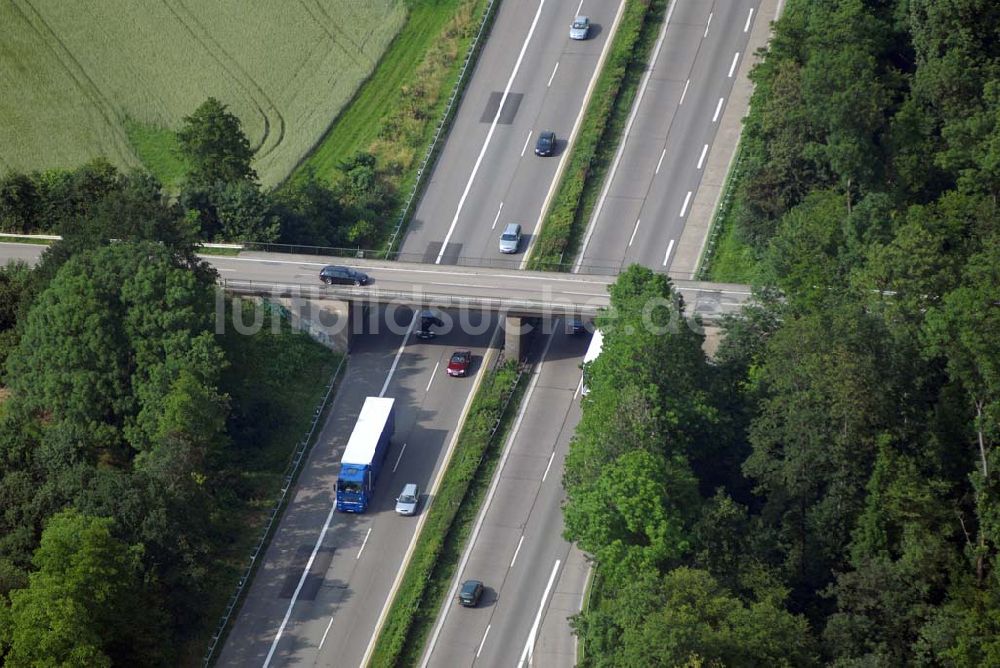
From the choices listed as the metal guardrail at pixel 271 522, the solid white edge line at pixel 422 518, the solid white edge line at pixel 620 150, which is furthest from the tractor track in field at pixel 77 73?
the solid white edge line at pixel 422 518

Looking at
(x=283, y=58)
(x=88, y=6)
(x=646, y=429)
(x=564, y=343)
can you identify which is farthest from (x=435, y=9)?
(x=646, y=429)

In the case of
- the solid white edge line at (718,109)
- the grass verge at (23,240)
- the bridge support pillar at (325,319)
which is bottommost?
the bridge support pillar at (325,319)

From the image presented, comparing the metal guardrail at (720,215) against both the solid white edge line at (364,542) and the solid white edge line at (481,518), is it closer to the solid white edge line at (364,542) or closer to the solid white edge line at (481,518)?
the solid white edge line at (481,518)

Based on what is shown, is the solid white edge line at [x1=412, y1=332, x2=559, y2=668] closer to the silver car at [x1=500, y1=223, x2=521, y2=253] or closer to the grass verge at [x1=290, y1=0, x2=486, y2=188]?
the silver car at [x1=500, y1=223, x2=521, y2=253]

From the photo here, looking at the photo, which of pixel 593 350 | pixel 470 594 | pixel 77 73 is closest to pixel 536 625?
pixel 470 594

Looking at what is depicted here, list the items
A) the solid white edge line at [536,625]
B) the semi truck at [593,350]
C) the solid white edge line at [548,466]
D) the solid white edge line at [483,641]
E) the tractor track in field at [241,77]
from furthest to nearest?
the tractor track in field at [241,77] → the solid white edge line at [548,466] → the semi truck at [593,350] → the solid white edge line at [483,641] → the solid white edge line at [536,625]

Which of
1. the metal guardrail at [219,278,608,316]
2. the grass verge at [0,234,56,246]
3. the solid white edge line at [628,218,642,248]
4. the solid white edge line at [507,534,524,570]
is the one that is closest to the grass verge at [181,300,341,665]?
the metal guardrail at [219,278,608,316]

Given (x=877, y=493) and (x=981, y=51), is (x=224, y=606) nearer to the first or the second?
(x=877, y=493)
